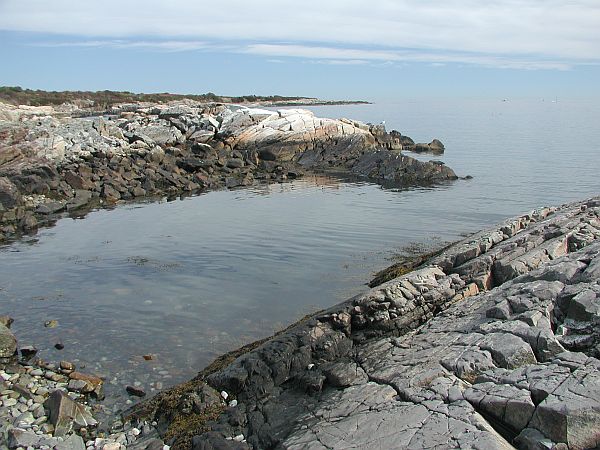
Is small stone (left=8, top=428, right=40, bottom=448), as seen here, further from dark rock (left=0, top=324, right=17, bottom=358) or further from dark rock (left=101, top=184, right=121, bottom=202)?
dark rock (left=101, top=184, right=121, bottom=202)

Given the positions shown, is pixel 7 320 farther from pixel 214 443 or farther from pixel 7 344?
pixel 214 443

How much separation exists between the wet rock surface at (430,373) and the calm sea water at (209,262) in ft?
7.96

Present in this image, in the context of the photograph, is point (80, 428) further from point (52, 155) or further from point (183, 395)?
point (52, 155)

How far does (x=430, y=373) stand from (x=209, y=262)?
13578 mm

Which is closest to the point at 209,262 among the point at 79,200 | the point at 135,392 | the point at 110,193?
the point at 135,392

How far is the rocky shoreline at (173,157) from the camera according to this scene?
3444 cm

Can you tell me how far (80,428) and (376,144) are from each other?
52.0 meters

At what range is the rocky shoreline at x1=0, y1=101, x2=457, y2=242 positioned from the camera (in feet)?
113

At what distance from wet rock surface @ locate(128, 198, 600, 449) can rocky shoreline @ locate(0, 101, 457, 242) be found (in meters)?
20.0

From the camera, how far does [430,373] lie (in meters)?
9.39

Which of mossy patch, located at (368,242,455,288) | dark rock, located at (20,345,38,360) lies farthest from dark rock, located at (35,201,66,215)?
mossy patch, located at (368,242,455,288)

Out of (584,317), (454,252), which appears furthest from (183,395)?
(454,252)

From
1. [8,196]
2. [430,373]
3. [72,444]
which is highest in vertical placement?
[430,373]

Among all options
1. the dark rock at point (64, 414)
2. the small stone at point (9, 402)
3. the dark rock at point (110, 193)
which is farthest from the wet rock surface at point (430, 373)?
the dark rock at point (110, 193)
